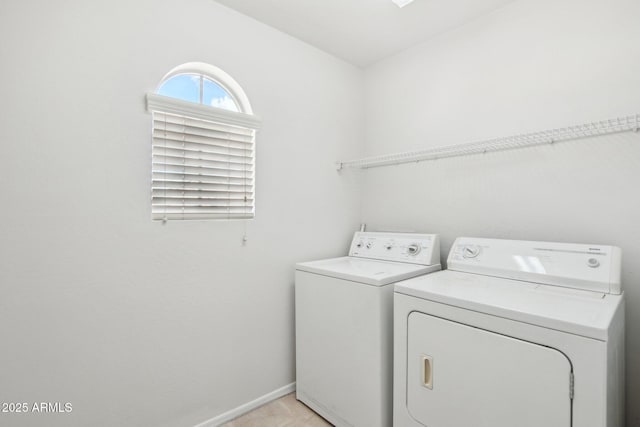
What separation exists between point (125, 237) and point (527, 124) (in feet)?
7.33

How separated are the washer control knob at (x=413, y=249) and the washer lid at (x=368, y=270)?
0.29 feet

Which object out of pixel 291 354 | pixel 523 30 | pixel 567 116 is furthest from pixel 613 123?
pixel 291 354

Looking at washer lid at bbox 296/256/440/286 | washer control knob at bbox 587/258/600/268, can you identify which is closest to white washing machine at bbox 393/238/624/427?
washer control knob at bbox 587/258/600/268

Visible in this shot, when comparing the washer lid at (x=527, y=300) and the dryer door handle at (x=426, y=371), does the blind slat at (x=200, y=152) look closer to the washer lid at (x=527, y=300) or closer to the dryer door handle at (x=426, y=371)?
the washer lid at (x=527, y=300)

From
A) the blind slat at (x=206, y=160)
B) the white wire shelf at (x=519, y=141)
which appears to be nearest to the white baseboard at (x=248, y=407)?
the blind slat at (x=206, y=160)

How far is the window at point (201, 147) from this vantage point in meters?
1.60

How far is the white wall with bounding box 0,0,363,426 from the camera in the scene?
4.11ft

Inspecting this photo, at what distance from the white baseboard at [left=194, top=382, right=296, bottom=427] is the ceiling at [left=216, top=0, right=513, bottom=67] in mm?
2419

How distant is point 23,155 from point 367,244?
194cm

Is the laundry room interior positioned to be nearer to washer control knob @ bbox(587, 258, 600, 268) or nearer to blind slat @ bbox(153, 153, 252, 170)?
blind slat @ bbox(153, 153, 252, 170)

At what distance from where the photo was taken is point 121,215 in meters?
1.46

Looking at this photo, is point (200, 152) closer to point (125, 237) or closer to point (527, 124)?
point (125, 237)

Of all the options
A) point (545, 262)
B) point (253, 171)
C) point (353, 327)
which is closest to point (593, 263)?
point (545, 262)

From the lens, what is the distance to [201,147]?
1736 millimetres
